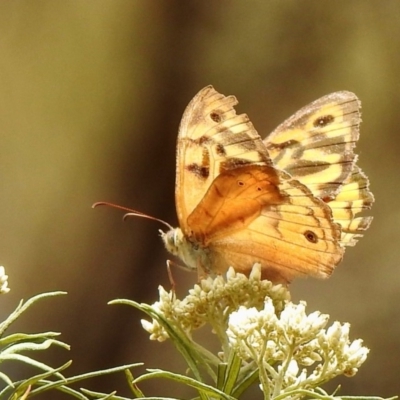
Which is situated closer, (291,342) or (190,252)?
(291,342)

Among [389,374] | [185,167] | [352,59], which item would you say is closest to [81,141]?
[352,59]

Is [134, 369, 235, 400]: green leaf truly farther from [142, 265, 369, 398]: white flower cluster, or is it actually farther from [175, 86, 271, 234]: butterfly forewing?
[175, 86, 271, 234]: butterfly forewing

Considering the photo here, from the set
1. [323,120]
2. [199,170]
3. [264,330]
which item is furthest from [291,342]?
[323,120]

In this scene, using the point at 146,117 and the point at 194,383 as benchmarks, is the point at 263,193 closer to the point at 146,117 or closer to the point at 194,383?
the point at 194,383

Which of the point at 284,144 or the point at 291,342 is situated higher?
the point at 284,144

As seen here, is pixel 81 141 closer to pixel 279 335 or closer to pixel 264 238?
pixel 264 238

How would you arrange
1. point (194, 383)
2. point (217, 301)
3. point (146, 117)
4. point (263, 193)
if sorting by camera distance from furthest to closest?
1. point (146, 117)
2. point (263, 193)
3. point (217, 301)
4. point (194, 383)
